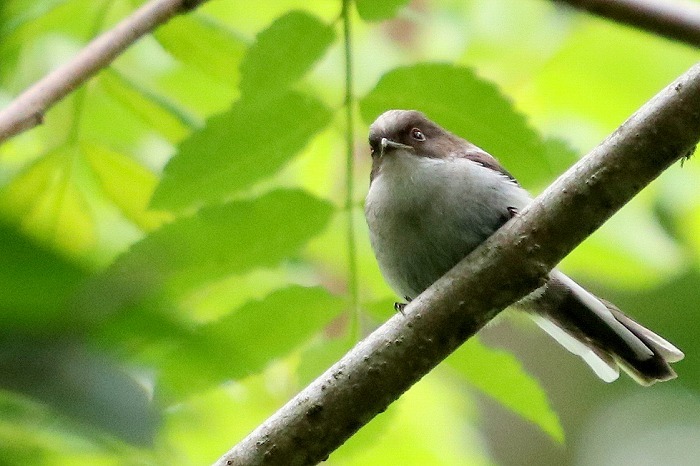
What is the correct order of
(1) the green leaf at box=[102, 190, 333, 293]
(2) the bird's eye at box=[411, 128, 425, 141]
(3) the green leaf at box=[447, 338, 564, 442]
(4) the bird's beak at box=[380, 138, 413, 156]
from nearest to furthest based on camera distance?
1. (1) the green leaf at box=[102, 190, 333, 293]
2. (3) the green leaf at box=[447, 338, 564, 442]
3. (4) the bird's beak at box=[380, 138, 413, 156]
4. (2) the bird's eye at box=[411, 128, 425, 141]

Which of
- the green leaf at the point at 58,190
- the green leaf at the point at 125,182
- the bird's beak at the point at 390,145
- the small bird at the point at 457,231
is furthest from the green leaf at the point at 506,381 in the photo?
the green leaf at the point at 58,190

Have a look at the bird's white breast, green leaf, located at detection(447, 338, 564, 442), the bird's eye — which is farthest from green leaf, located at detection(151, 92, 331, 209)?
green leaf, located at detection(447, 338, 564, 442)

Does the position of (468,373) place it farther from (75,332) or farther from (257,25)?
(75,332)

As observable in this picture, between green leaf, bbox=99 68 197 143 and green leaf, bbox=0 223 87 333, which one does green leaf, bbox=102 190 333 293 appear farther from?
green leaf, bbox=0 223 87 333

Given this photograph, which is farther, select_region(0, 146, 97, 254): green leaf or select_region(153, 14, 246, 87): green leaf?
select_region(153, 14, 246, 87): green leaf

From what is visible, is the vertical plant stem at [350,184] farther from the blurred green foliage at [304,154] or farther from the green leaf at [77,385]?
the green leaf at [77,385]

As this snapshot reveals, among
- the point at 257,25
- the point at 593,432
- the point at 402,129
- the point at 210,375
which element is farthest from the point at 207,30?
the point at 593,432

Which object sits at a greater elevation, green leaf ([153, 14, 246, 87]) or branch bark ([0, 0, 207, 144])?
green leaf ([153, 14, 246, 87])
